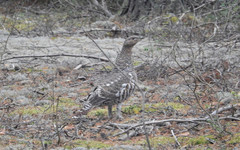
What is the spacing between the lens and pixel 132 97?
8.20 m

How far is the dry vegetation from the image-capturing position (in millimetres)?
4969

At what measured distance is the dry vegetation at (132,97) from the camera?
4969 millimetres

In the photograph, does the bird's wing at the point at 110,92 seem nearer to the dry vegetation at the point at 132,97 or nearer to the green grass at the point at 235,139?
the dry vegetation at the point at 132,97

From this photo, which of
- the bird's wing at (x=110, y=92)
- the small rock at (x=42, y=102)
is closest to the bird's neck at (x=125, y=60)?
the bird's wing at (x=110, y=92)

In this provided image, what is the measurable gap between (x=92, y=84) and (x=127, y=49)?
2.22 metres

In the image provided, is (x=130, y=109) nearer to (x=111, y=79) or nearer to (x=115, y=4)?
(x=111, y=79)

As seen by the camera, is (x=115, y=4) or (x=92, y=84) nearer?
(x=92, y=84)

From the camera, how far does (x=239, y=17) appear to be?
13.6 metres

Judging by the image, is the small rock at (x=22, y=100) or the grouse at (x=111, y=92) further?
the small rock at (x=22, y=100)

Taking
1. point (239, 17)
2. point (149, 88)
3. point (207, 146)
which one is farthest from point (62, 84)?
point (239, 17)

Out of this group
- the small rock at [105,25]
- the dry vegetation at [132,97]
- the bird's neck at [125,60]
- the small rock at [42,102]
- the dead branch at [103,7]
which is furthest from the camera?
the dead branch at [103,7]

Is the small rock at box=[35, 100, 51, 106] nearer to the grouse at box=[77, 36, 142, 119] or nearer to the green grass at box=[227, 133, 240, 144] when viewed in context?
the grouse at box=[77, 36, 142, 119]

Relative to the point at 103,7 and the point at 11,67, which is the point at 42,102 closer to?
the point at 11,67

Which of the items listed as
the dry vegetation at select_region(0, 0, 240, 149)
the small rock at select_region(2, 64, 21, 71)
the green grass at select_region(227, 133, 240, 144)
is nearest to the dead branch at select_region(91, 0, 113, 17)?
the dry vegetation at select_region(0, 0, 240, 149)
